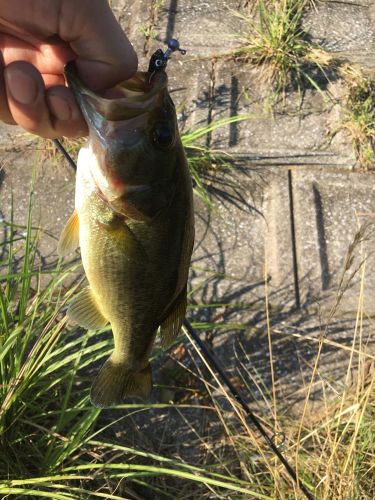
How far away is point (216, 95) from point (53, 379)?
196cm

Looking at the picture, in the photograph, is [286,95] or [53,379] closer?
[53,379]

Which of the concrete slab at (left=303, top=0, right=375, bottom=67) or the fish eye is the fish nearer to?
the fish eye

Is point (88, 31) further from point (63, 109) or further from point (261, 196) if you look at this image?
point (261, 196)

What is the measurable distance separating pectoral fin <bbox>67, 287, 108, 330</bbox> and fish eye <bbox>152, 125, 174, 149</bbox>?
501 millimetres

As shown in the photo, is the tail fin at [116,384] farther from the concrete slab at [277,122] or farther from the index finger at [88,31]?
the concrete slab at [277,122]

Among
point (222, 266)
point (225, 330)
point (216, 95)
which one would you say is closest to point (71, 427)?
point (225, 330)

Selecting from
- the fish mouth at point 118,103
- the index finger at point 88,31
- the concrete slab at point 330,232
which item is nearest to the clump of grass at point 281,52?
the concrete slab at point 330,232

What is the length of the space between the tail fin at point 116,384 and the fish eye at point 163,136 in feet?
2.22

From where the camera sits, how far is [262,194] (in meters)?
2.98

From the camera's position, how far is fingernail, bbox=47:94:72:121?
62.0 inches

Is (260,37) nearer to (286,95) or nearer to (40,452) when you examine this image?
(286,95)

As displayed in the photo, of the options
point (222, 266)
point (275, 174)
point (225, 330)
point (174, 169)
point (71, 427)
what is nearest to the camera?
point (174, 169)

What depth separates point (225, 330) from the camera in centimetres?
256

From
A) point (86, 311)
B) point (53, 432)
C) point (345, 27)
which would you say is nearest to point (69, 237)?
point (86, 311)
